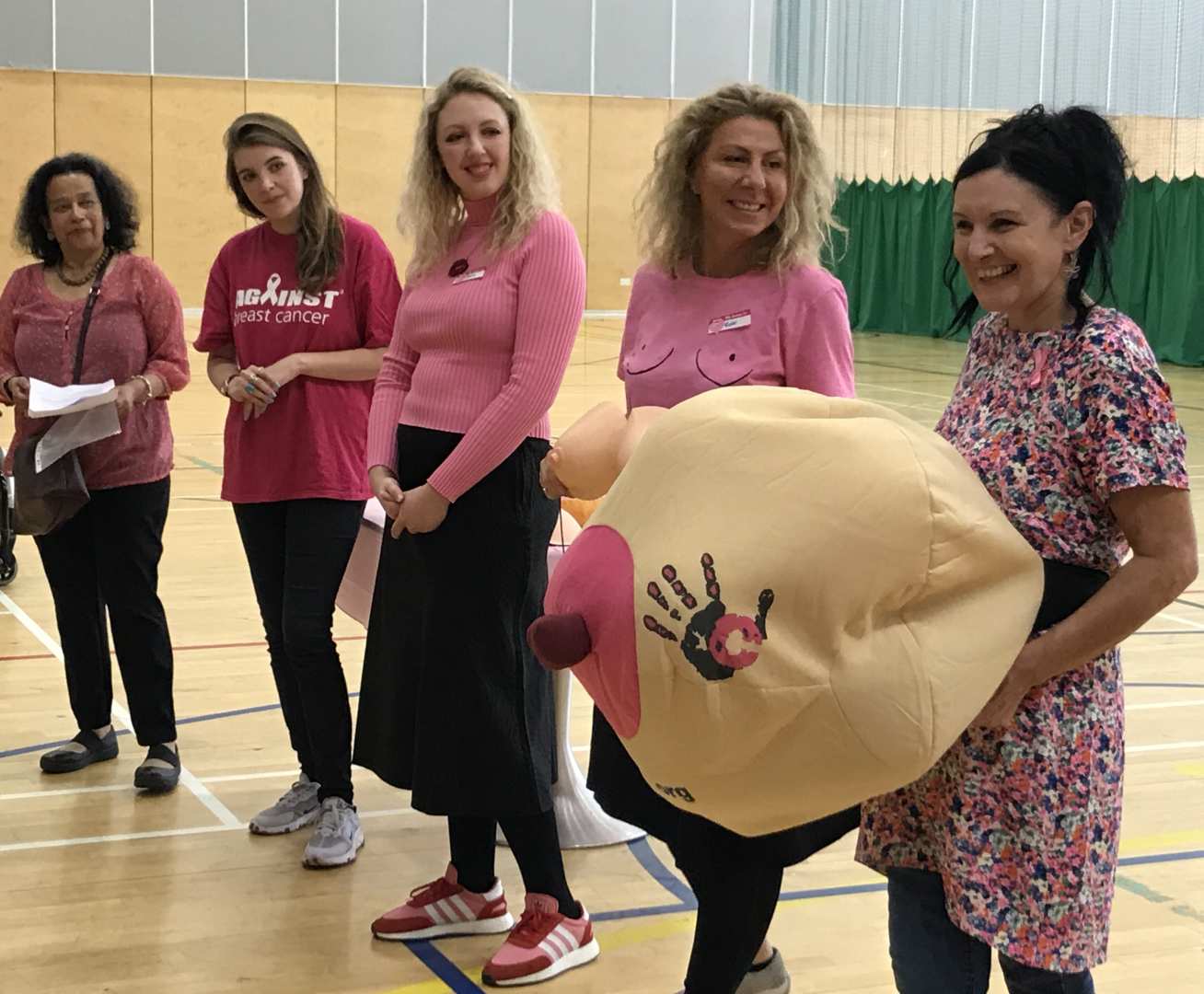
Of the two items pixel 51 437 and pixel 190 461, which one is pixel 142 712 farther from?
pixel 190 461

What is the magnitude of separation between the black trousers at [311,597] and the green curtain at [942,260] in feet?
35.2

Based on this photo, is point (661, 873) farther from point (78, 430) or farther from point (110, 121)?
point (110, 121)

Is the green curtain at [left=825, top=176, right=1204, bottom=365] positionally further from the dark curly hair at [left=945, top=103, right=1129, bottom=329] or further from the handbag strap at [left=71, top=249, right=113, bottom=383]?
the dark curly hair at [left=945, top=103, right=1129, bottom=329]

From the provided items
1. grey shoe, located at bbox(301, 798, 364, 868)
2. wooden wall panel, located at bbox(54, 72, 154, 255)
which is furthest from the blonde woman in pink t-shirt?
wooden wall panel, located at bbox(54, 72, 154, 255)

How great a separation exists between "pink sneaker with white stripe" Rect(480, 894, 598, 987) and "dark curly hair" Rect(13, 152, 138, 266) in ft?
6.87

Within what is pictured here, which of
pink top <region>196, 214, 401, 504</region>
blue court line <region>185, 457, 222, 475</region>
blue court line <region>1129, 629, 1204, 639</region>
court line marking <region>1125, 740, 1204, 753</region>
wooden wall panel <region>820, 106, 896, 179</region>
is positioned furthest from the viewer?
wooden wall panel <region>820, 106, 896, 179</region>

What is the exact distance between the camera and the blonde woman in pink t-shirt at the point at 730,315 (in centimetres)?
238

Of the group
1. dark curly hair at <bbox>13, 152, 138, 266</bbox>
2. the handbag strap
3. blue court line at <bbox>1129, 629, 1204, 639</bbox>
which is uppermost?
dark curly hair at <bbox>13, 152, 138, 266</bbox>

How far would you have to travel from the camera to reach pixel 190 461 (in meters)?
10.0

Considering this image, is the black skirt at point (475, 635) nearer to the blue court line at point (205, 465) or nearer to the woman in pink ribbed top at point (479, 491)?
the woman in pink ribbed top at point (479, 491)

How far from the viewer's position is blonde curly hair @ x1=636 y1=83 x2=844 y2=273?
2482mm

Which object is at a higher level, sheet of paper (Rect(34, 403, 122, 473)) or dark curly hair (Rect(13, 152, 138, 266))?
dark curly hair (Rect(13, 152, 138, 266))

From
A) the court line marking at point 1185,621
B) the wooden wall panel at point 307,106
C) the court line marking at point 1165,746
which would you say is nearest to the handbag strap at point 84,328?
the court line marking at point 1165,746

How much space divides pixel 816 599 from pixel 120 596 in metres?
2.79
